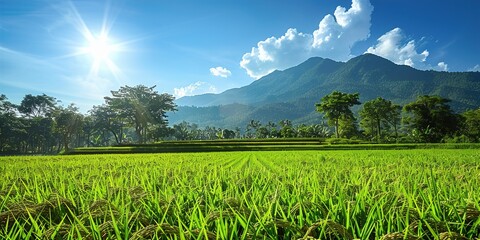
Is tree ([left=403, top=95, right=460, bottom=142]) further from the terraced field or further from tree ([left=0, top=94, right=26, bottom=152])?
tree ([left=0, top=94, right=26, bottom=152])

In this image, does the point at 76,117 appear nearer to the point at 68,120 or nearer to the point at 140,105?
the point at 68,120

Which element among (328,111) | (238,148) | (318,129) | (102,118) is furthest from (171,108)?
(318,129)

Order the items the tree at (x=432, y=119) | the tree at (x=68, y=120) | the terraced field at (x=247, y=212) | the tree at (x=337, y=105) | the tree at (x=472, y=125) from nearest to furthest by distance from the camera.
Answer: the terraced field at (x=247, y=212)
the tree at (x=432, y=119)
the tree at (x=472, y=125)
the tree at (x=68, y=120)
the tree at (x=337, y=105)

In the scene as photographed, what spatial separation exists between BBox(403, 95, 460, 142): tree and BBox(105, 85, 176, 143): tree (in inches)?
2186

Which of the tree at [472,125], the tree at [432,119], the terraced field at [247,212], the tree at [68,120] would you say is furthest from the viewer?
the tree at [68,120]

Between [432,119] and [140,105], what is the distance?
65.2 m

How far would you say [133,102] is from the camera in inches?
2675

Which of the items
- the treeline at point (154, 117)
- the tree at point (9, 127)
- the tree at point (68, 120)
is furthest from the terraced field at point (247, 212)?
the tree at point (9, 127)

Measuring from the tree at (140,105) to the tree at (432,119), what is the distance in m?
55.5

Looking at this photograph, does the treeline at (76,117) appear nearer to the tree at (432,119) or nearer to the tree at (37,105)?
the tree at (37,105)

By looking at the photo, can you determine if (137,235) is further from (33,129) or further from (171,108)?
(33,129)

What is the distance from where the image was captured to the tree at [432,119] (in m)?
61.6

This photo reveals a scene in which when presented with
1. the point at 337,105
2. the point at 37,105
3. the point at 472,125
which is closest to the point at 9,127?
the point at 37,105

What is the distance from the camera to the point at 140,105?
69000 millimetres
